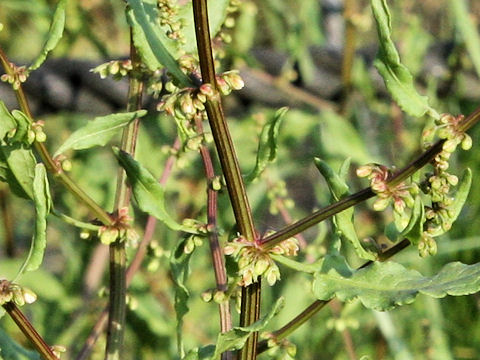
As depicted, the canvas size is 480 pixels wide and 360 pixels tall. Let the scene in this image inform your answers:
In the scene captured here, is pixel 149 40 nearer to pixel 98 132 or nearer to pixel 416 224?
pixel 98 132

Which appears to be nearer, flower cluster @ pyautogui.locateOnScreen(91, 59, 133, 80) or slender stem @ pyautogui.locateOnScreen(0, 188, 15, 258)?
flower cluster @ pyautogui.locateOnScreen(91, 59, 133, 80)

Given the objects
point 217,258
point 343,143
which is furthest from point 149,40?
point 343,143

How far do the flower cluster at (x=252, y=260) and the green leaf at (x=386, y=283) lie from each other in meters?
0.04

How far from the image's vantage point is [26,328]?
19.0 inches

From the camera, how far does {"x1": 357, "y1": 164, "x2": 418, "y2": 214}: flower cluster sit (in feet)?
1.50

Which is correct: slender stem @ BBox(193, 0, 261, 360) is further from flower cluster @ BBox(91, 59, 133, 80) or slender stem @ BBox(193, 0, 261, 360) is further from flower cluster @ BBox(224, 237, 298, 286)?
flower cluster @ BBox(91, 59, 133, 80)

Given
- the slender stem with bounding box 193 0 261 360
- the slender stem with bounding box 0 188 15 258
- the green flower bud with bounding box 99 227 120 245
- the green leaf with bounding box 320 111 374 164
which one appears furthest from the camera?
the slender stem with bounding box 0 188 15 258

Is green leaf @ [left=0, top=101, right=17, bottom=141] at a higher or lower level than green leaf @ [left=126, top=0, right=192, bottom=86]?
lower

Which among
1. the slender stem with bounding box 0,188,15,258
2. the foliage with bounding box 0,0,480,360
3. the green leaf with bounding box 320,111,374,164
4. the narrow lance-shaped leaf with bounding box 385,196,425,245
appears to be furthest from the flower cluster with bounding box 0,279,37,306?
the slender stem with bounding box 0,188,15,258

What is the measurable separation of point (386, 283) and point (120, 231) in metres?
0.17

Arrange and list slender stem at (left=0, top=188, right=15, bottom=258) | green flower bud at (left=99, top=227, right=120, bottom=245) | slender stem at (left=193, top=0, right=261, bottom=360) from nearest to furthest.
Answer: slender stem at (left=193, top=0, right=261, bottom=360), green flower bud at (left=99, top=227, right=120, bottom=245), slender stem at (left=0, top=188, right=15, bottom=258)

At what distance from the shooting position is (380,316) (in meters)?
1.02

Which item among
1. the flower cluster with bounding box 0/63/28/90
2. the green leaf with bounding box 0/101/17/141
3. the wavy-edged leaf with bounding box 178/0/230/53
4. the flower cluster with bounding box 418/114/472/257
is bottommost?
the flower cluster with bounding box 418/114/472/257

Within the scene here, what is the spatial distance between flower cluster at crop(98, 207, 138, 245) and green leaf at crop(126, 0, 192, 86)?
0.10m
